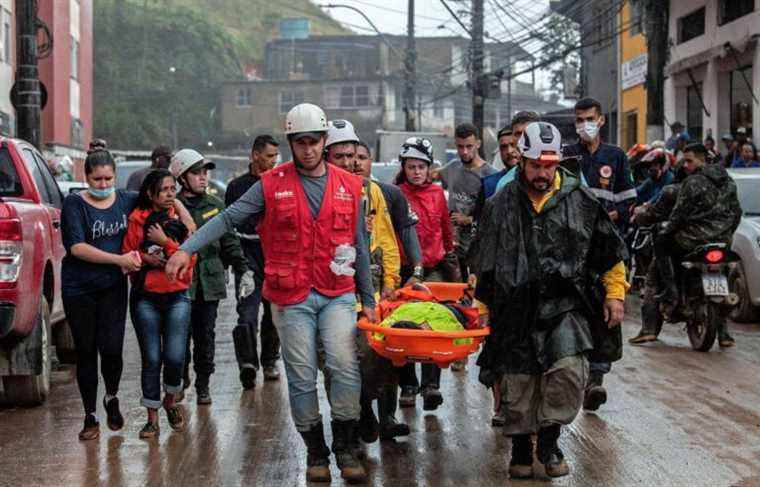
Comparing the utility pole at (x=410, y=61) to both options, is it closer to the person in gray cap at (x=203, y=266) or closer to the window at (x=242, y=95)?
the window at (x=242, y=95)

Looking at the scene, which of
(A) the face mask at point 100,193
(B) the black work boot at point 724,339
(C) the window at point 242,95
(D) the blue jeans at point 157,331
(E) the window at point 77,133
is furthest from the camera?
(C) the window at point 242,95

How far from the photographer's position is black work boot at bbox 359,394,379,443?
304 inches

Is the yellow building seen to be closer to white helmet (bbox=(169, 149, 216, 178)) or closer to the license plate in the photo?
the license plate

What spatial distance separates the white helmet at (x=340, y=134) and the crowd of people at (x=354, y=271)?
0.04 feet

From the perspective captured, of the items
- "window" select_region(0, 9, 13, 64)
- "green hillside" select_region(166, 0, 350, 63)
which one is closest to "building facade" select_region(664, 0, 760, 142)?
"window" select_region(0, 9, 13, 64)

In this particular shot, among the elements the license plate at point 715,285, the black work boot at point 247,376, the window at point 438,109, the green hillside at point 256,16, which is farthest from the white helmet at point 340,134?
the green hillside at point 256,16

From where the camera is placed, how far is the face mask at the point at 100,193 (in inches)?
327

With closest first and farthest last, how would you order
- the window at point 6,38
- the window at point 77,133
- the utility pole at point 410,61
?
the window at point 6,38 → the window at point 77,133 → the utility pole at point 410,61

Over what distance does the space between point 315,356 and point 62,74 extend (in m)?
36.0

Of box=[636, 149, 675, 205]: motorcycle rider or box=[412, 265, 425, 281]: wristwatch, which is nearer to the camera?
box=[412, 265, 425, 281]: wristwatch

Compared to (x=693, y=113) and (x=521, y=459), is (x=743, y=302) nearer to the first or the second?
(x=521, y=459)

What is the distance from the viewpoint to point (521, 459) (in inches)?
277

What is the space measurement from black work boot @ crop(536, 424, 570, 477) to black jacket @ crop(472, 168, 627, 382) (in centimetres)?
32

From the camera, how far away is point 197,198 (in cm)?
983
